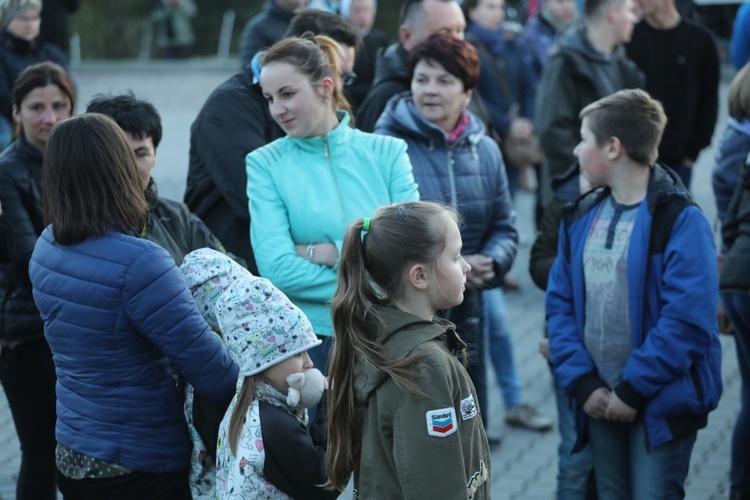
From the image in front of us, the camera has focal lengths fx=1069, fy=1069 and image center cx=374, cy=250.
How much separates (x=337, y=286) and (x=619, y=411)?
1.37m

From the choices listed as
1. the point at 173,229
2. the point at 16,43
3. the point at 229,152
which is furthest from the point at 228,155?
the point at 16,43

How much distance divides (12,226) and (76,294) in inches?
45.6

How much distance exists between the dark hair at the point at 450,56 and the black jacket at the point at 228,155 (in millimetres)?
803

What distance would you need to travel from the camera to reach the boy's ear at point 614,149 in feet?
13.2

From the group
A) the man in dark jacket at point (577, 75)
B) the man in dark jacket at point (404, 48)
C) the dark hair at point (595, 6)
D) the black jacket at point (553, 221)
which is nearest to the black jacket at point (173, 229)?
the black jacket at point (553, 221)

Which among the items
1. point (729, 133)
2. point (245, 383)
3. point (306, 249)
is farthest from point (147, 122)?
point (729, 133)

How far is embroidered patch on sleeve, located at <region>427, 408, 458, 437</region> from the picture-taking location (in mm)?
2816

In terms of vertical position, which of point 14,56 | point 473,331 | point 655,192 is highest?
point 655,192

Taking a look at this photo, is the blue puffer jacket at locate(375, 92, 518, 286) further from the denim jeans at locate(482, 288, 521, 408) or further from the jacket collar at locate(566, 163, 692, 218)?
the denim jeans at locate(482, 288, 521, 408)

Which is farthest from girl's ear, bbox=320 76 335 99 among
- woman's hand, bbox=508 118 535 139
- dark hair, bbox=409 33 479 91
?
woman's hand, bbox=508 118 535 139

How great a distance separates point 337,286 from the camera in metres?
3.18

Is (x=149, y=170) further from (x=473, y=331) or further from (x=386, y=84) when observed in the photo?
(x=473, y=331)

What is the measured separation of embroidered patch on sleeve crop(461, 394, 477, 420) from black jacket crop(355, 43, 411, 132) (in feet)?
8.73

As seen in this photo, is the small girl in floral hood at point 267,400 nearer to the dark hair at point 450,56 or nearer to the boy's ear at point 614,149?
the boy's ear at point 614,149
